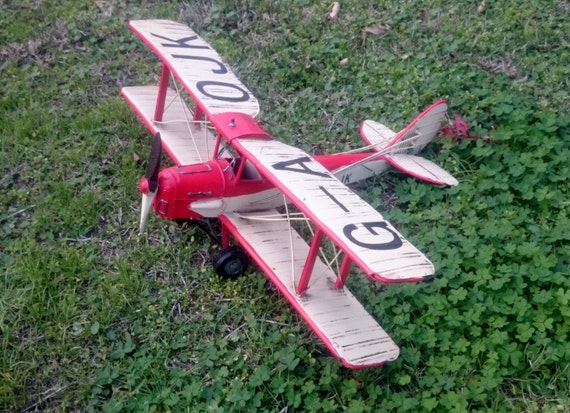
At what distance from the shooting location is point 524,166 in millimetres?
4582

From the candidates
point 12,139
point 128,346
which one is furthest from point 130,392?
point 12,139

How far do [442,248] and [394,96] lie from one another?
1623 mm

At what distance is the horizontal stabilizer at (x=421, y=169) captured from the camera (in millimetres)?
4598

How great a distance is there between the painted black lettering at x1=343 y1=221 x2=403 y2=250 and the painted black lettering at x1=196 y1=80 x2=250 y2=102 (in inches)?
55.3

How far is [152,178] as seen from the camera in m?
3.84

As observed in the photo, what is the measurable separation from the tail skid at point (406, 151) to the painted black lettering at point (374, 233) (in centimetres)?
122

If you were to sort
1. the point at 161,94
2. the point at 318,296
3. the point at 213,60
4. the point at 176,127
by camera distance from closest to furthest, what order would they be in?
the point at 318,296, the point at 213,60, the point at 161,94, the point at 176,127

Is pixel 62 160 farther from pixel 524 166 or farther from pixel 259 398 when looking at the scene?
pixel 524 166

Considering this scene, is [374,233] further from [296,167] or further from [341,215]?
[296,167]

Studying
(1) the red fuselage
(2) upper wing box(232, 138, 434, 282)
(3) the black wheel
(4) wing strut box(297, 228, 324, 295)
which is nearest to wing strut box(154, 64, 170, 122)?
(1) the red fuselage

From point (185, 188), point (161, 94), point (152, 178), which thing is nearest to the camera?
point (152, 178)

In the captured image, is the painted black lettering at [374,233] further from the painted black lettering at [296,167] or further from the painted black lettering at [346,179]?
the painted black lettering at [346,179]

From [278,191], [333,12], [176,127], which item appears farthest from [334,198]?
[333,12]

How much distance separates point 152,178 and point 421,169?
1.91m
